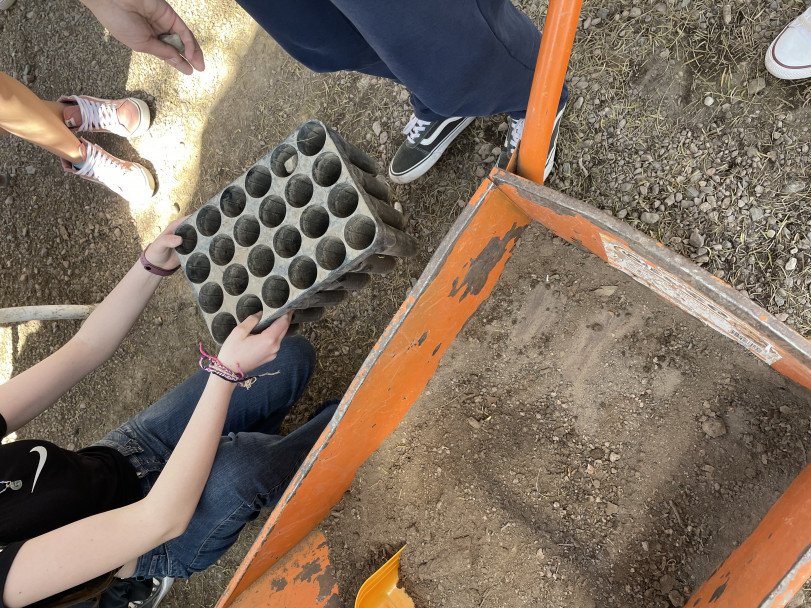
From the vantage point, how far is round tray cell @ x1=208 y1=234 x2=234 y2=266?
130cm

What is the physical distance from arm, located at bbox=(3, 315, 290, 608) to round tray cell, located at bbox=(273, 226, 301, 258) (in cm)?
18

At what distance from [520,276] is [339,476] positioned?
71 cm

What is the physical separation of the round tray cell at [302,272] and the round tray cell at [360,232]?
0.11 m

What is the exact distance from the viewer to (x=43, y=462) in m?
1.13

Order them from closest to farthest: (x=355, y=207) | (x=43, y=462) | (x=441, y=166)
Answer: (x=43, y=462) → (x=355, y=207) → (x=441, y=166)

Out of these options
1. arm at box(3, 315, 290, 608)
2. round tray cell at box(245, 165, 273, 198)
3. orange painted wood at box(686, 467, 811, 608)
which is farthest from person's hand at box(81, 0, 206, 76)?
orange painted wood at box(686, 467, 811, 608)

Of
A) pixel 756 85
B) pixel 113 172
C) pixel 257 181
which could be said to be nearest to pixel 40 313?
pixel 113 172

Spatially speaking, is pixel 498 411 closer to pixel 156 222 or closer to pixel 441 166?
pixel 441 166

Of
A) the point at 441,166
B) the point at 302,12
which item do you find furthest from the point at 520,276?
the point at 302,12

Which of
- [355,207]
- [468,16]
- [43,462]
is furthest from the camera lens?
[355,207]

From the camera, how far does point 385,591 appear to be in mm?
1390

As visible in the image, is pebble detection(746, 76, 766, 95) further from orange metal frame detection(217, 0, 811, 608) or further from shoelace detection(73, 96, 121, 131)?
shoelace detection(73, 96, 121, 131)

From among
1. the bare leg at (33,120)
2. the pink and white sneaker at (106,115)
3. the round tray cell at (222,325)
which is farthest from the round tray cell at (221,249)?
the pink and white sneaker at (106,115)

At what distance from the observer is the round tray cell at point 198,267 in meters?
1.32
